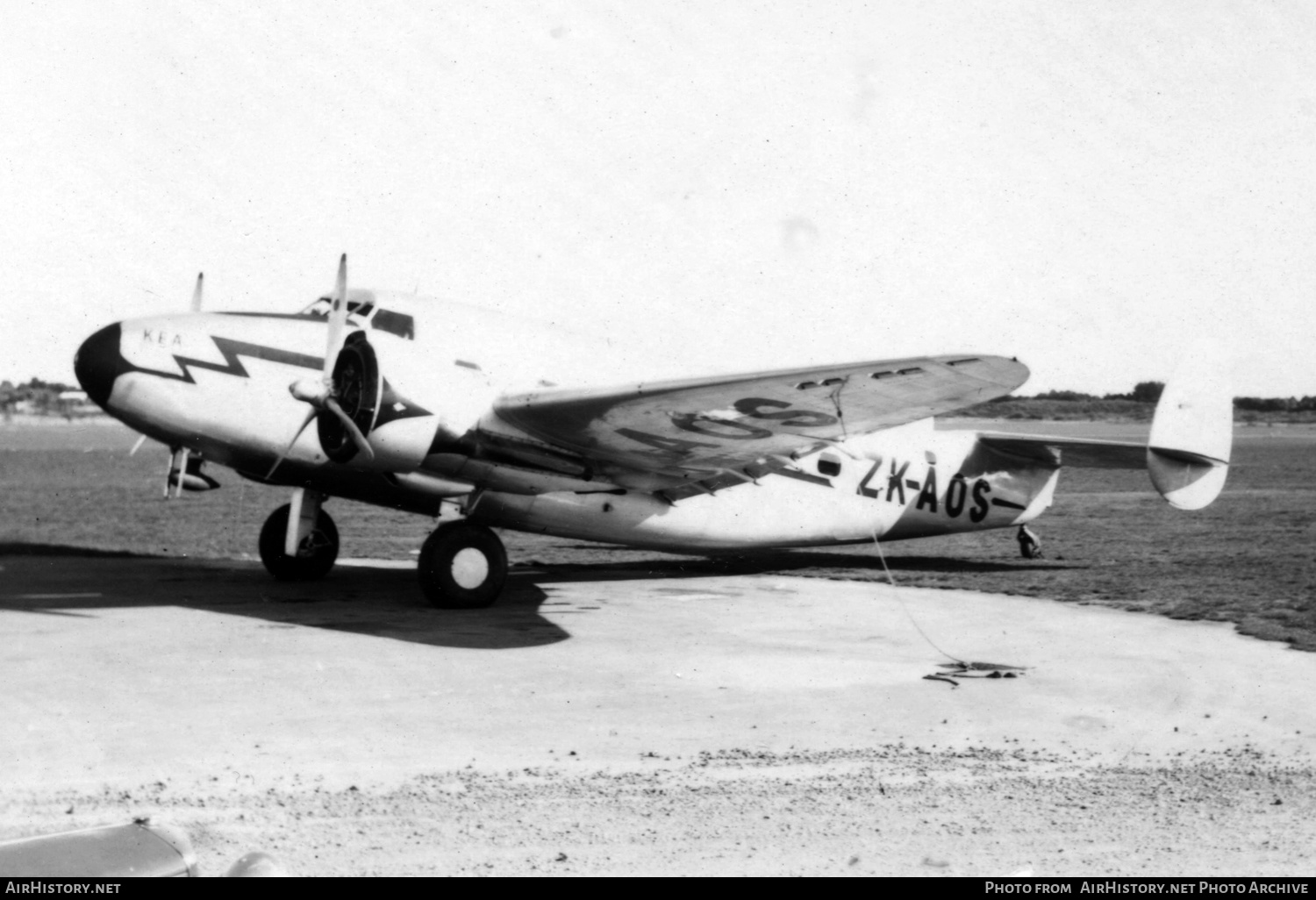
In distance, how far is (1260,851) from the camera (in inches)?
188

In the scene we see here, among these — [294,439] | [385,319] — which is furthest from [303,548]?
[385,319]

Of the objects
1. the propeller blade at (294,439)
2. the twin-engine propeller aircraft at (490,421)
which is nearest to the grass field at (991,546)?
the twin-engine propeller aircraft at (490,421)

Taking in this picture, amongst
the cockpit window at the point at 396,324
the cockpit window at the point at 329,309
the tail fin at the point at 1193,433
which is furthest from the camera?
the tail fin at the point at 1193,433

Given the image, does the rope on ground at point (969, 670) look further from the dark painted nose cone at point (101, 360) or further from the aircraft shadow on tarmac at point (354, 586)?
the dark painted nose cone at point (101, 360)

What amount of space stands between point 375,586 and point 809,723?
290 inches

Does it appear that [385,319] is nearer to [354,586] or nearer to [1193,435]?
[354,586]

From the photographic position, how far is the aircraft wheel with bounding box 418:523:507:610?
11.3m

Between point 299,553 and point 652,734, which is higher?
point 299,553

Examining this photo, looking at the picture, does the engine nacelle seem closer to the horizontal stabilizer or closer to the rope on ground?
the rope on ground

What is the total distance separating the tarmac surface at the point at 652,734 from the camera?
488 cm

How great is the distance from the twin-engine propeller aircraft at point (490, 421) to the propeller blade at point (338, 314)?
25 mm

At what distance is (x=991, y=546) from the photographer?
2055cm

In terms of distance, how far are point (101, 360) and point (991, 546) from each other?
583 inches

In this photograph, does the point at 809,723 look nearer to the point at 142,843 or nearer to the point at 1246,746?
the point at 1246,746
